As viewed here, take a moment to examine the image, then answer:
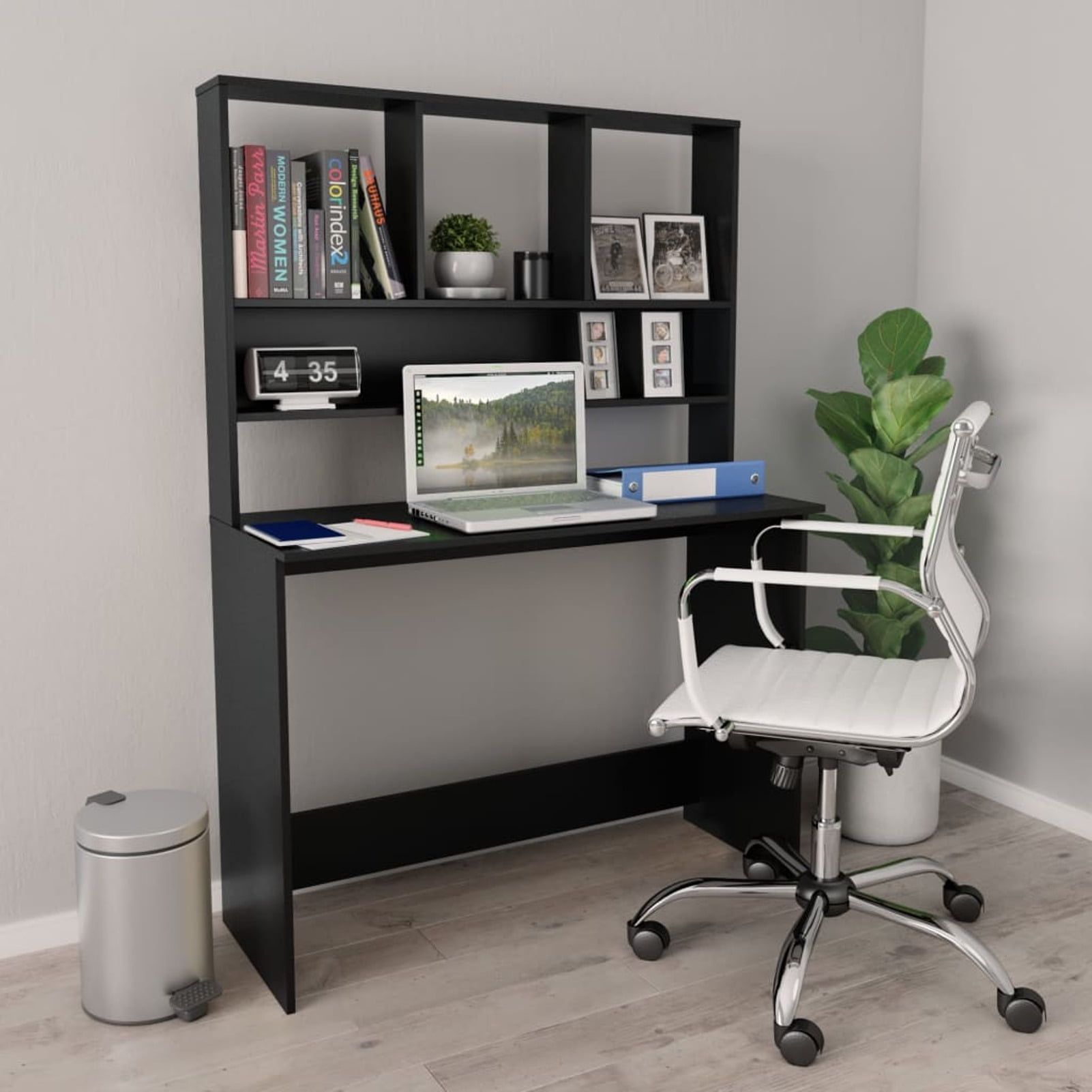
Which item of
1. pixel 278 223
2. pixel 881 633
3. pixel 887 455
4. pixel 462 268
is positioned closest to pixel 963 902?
pixel 881 633

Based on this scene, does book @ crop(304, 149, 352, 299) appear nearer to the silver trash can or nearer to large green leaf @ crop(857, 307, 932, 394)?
the silver trash can

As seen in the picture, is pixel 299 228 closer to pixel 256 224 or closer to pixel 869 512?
pixel 256 224

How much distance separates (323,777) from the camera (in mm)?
2992

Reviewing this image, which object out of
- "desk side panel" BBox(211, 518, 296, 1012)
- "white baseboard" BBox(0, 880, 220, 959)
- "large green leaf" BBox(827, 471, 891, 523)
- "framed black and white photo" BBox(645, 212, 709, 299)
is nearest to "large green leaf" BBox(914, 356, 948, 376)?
"large green leaf" BBox(827, 471, 891, 523)

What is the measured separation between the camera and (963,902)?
280 cm

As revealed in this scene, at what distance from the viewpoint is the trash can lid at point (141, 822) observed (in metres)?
2.36

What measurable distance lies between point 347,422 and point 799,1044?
5.16ft

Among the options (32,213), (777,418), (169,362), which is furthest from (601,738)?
(32,213)

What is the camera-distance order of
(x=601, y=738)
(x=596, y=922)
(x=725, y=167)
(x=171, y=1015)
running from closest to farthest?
(x=171, y=1015) < (x=596, y=922) < (x=725, y=167) < (x=601, y=738)

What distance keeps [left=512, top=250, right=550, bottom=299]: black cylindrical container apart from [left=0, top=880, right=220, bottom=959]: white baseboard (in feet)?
5.40

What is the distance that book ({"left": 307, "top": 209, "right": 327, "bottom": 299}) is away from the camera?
2.60 meters

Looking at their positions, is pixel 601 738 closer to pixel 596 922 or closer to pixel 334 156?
pixel 596 922

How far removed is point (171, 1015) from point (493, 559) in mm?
1227

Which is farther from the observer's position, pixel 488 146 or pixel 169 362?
pixel 488 146
